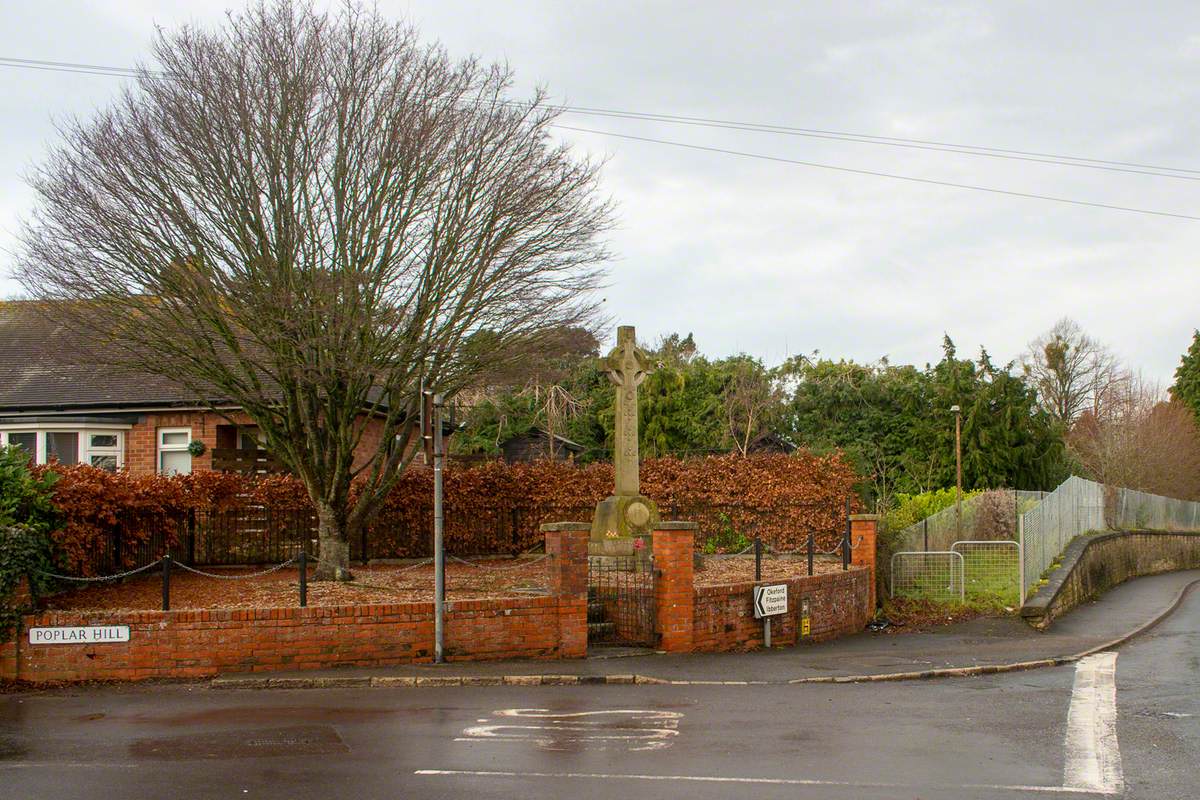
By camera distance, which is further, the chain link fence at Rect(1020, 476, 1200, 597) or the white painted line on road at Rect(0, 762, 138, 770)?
the chain link fence at Rect(1020, 476, 1200, 597)

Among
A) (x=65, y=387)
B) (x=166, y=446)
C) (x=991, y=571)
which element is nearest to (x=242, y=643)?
(x=166, y=446)

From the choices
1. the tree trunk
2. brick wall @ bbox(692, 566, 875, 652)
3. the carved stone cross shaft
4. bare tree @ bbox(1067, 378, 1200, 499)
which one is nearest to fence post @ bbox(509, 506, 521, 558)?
the carved stone cross shaft

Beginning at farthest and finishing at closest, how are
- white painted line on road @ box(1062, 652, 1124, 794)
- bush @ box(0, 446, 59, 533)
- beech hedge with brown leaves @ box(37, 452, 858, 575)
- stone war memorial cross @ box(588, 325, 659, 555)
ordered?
1. beech hedge with brown leaves @ box(37, 452, 858, 575)
2. stone war memorial cross @ box(588, 325, 659, 555)
3. bush @ box(0, 446, 59, 533)
4. white painted line on road @ box(1062, 652, 1124, 794)

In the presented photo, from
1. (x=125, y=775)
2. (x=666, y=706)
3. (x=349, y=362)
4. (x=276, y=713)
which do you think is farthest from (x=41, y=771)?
(x=349, y=362)

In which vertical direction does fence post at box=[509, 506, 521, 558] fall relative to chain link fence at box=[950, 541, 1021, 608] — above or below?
above

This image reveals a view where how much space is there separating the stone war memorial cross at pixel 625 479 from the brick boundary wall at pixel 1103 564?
21.8 ft

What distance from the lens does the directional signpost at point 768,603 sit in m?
15.7

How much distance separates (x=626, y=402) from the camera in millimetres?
18281

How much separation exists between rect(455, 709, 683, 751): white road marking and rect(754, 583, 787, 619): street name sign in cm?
498

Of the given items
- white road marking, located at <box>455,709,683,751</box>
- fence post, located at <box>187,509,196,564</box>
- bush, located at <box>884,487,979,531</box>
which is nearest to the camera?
white road marking, located at <box>455,709,683,751</box>

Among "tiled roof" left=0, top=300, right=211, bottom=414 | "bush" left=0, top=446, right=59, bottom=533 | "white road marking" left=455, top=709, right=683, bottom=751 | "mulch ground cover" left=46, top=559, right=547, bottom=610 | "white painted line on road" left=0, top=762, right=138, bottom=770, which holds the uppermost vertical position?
"tiled roof" left=0, top=300, right=211, bottom=414

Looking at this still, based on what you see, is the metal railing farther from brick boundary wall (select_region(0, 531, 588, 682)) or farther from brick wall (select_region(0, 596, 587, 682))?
brick wall (select_region(0, 596, 587, 682))

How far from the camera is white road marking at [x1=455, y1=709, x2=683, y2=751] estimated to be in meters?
9.45

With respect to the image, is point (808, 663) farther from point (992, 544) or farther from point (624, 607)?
point (992, 544)
